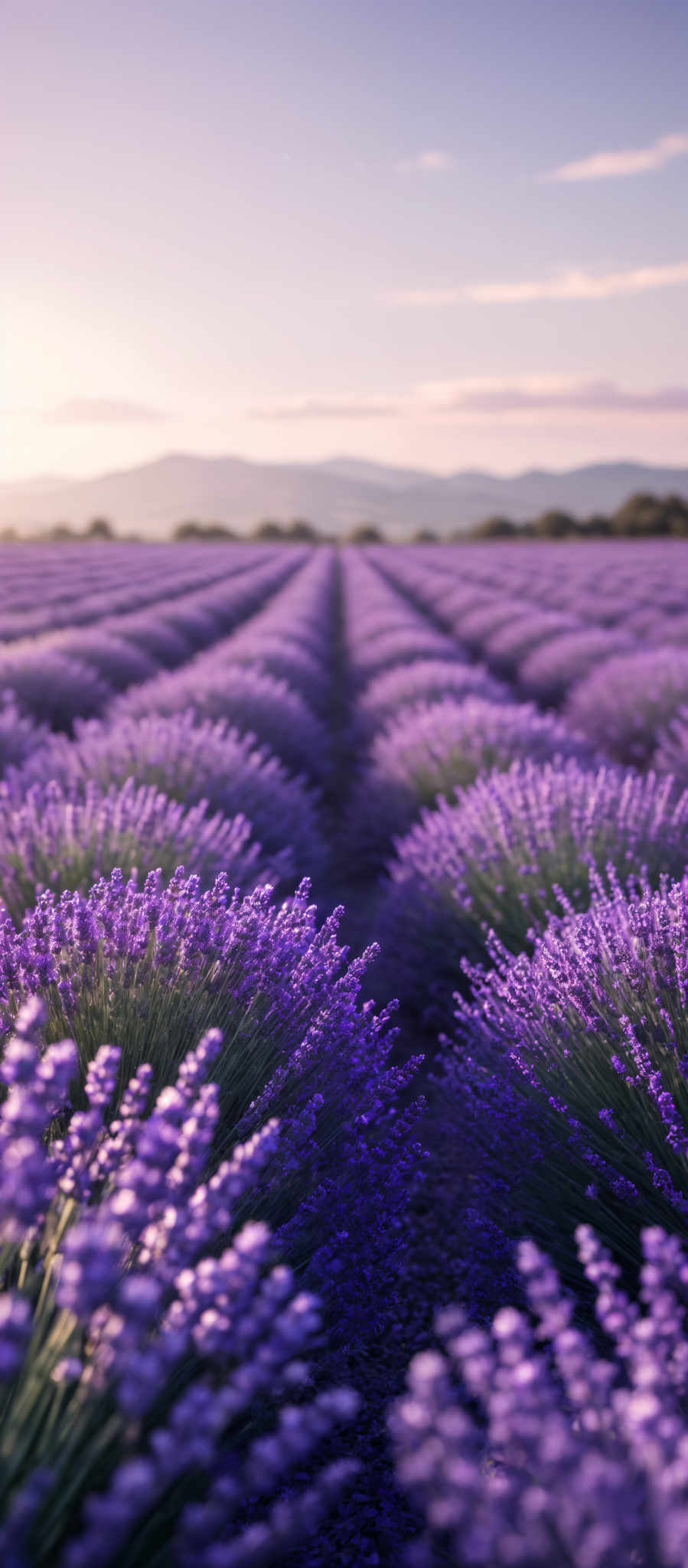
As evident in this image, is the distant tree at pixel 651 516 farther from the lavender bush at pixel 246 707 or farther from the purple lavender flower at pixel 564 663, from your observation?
the lavender bush at pixel 246 707

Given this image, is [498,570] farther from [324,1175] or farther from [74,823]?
[324,1175]

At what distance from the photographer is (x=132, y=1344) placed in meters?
0.82

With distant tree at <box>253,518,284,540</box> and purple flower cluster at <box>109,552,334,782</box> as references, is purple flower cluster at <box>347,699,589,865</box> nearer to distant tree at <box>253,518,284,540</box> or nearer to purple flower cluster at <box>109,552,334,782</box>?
purple flower cluster at <box>109,552,334,782</box>

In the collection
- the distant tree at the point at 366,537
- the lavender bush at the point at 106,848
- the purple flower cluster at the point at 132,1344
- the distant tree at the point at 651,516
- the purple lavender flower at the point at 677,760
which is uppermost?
the distant tree at the point at 651,516

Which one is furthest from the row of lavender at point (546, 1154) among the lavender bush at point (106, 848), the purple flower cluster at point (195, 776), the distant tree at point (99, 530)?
the distant tree at point (99, 530)

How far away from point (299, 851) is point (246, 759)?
88cm

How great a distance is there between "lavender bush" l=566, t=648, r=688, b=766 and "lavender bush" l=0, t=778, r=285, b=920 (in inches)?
169

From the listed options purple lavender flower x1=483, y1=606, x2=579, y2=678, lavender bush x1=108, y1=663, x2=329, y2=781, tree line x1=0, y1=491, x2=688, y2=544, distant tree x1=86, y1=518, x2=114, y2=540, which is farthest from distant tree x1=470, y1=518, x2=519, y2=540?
lavender bush x1=108, y1=663, x2=329, y2=781

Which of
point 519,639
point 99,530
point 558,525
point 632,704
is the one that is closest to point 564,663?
point 519,639

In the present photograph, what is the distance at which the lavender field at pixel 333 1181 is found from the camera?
76 centimetres

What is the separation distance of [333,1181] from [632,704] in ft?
20.6

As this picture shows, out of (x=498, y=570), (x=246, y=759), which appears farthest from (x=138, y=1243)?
(x=498, y=570)

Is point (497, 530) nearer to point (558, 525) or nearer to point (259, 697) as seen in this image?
point (558, 525)

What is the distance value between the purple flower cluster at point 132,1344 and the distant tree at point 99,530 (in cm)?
6201
